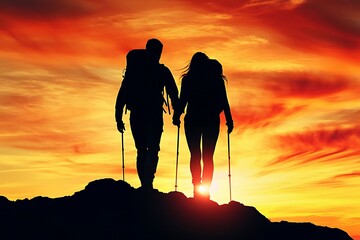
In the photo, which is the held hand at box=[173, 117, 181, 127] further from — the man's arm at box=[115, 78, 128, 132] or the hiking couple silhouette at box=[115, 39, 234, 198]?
the man's arm at box=[115, 78, 128, 132]

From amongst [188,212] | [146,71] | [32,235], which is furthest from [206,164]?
[32,235]

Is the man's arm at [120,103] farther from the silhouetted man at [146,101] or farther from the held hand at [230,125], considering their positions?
the held hand at [230,125]

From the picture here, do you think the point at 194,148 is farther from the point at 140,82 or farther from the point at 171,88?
the point at 140,82

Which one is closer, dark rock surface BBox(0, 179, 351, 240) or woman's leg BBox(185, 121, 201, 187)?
dark rock surface BBox(0, 179, 351, 240)

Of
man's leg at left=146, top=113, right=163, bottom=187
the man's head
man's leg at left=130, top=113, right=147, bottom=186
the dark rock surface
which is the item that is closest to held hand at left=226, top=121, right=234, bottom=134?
man's leg at left=146, top=113, right=163, bottom=187

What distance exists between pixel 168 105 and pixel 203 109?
1.28m

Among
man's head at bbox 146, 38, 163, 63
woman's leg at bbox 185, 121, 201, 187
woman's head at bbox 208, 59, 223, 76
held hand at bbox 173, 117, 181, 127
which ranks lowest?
woman's leg at bbox 185, 121, 201, 187

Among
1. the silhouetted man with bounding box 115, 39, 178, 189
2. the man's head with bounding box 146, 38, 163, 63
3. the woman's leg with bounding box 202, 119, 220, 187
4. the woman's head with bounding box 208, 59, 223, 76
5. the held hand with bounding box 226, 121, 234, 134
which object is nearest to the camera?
the woman's head with bounding box 208, 59, 223, 76

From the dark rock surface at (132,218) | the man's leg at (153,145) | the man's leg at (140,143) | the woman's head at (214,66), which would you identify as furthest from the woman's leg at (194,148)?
the woman's head at (214,66)

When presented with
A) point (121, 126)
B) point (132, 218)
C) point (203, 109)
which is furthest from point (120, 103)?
point (132, 218)

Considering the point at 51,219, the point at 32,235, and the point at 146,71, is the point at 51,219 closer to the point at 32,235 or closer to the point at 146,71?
the point at 32,235

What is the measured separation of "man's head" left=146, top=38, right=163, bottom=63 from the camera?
21984mm

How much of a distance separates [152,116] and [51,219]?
3680 mm

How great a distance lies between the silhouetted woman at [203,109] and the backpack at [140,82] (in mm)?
816
